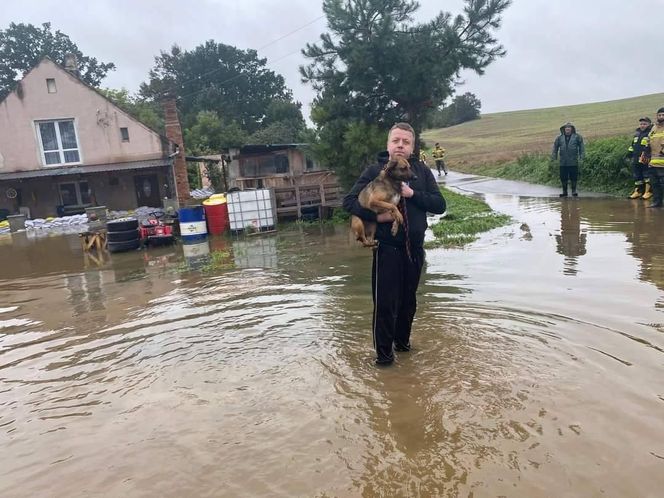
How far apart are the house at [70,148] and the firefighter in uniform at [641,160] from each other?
19078 millimetres

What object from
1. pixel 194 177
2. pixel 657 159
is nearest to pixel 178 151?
pixel 194 177

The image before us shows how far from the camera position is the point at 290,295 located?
768cm

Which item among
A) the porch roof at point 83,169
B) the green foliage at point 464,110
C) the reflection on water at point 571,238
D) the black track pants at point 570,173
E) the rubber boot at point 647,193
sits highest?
the green foliage at point 464,110

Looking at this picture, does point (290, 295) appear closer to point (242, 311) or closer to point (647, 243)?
point (242, 311)

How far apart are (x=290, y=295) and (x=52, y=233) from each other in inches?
654

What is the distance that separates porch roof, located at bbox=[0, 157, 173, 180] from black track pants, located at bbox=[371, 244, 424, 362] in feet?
76.7

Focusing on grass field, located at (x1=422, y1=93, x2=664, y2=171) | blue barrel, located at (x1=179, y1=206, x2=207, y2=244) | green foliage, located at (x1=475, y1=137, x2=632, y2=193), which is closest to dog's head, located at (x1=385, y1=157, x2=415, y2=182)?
blue barrel, located at (x1=179, y1=206, x2=207, y2=244)

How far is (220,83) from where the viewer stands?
2830 inches

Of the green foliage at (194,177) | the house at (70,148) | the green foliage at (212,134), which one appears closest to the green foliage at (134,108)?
the green foliage at (212,134)

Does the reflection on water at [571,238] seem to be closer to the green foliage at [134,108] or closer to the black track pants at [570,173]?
the black track pants at [570,173]

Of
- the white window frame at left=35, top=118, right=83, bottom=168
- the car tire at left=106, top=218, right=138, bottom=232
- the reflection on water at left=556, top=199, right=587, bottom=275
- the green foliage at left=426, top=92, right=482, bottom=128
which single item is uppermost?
the green foliage at left=426, top=92, right=482, bottom=128

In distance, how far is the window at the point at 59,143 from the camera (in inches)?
1022

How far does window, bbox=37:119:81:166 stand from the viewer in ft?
85.1

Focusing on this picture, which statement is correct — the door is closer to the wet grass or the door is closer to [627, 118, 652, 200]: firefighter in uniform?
the wet grass
